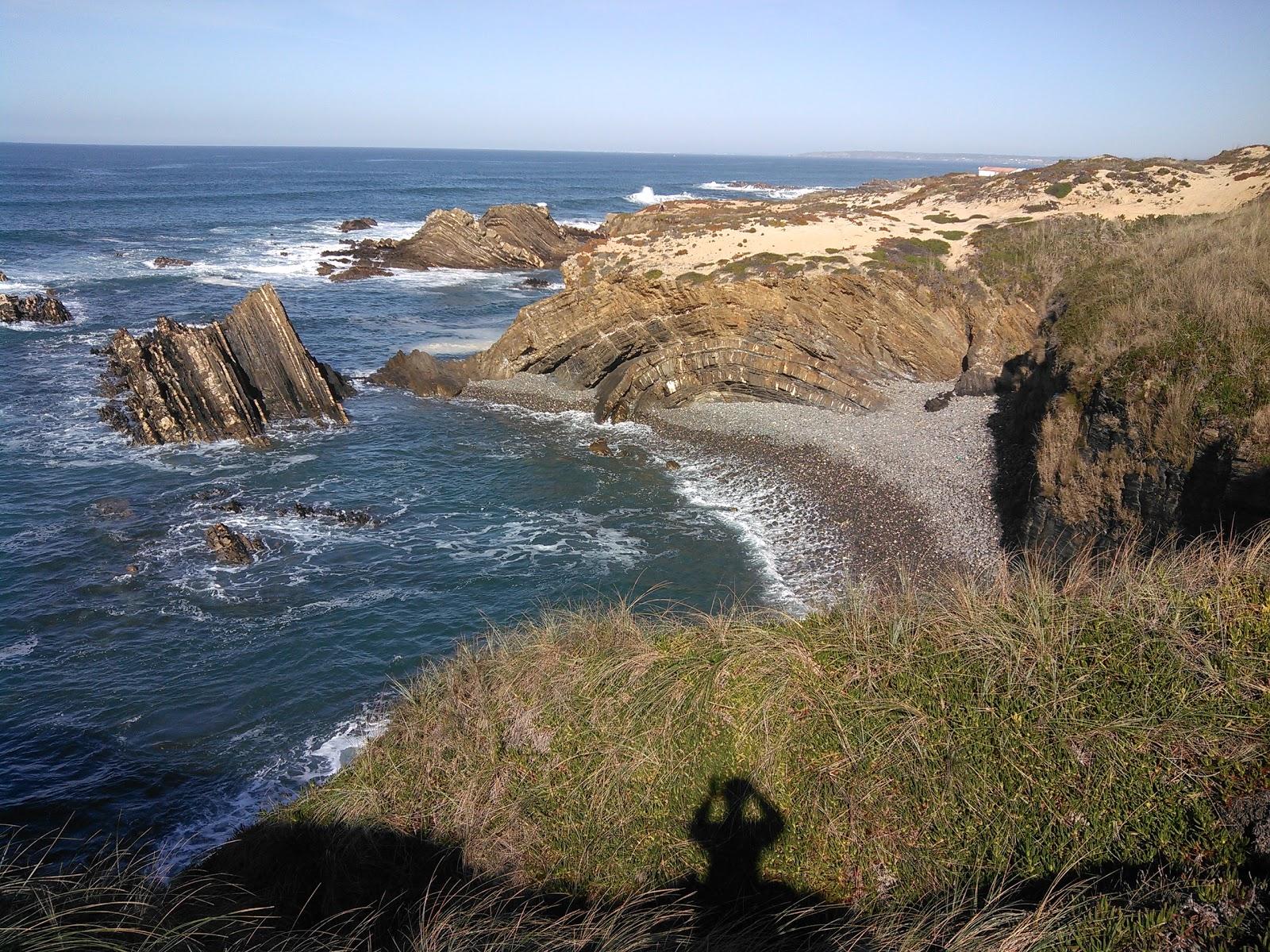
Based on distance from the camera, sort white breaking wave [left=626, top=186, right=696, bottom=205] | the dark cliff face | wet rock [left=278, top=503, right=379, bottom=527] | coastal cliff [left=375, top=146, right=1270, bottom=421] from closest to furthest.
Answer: the dark cliff face → wet rock [left=278, top=503, right=379, bottom=527] → coastal cliff [left=375, top=146, right=1270, bottom=421] → white breaking wave [left=626, top=186, right=696, bottom=205]

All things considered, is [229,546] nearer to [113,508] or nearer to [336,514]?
[336,514]

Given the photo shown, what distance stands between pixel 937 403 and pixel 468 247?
43.7 meters

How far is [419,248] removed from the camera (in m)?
58.2

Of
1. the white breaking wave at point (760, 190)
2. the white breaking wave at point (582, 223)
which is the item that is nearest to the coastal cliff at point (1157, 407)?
the white breaking wave at point (582, 223)

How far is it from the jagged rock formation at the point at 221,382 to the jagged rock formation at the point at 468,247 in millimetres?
30502

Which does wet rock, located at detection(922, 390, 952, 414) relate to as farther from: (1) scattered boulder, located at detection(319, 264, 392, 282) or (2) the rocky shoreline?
(1) scattered boulder, located at detection(319, 264, 392, 282)

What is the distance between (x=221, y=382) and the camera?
1000 inches

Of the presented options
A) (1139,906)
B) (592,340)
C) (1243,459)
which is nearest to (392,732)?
(1139,906)

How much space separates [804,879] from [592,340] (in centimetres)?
2461

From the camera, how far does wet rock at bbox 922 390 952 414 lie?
80.7 feet

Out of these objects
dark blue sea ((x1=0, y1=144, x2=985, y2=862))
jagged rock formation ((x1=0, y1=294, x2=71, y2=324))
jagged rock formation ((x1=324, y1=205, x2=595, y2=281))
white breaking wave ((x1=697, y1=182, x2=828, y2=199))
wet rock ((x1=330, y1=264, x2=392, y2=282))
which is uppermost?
white breaking wave ((x1=697, y1=182, x2=828, y2=199))

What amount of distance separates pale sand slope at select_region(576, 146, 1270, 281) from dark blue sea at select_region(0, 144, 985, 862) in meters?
8.68

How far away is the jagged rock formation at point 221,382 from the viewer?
24.8 metres

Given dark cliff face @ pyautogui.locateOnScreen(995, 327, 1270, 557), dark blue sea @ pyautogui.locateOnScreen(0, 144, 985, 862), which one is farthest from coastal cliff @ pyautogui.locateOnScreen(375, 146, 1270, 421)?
Result: dark cliff face @ pyautogui.locateOnScreen(995, 327, 1270, 557)
